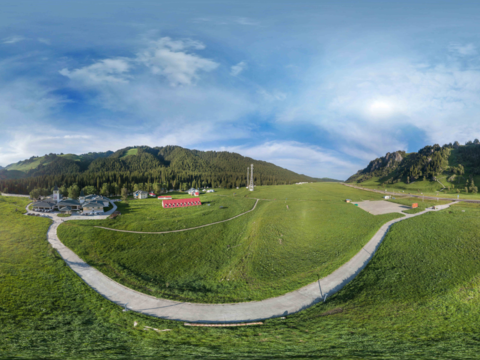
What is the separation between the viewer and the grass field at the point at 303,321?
9602 millimetres

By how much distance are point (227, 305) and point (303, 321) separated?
6736mm

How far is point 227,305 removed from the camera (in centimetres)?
1634

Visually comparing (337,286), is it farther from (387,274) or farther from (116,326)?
(116,326)

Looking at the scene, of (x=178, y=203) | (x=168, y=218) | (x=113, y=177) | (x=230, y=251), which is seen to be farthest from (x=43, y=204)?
(x=230, y=251)

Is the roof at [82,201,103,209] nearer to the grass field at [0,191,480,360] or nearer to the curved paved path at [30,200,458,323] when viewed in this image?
the grass field at [0,191,480,360]

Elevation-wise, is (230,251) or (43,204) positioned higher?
(43,204)

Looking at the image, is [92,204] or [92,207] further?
[92,204]

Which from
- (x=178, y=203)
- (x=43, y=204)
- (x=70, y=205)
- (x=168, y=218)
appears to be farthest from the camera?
(x=178, y=203)

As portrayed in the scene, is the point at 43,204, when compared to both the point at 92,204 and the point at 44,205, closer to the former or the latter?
the point at 44,205

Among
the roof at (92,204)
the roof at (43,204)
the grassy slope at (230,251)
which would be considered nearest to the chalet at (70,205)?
the roof at (43,204)

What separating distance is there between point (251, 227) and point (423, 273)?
82.2ft

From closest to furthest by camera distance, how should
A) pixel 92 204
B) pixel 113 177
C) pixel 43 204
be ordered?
pixel 43 204, pixel 92 204, pixel 113 177

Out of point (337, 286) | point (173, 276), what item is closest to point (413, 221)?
point (337, 286)

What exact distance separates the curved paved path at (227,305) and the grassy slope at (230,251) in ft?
2.93
